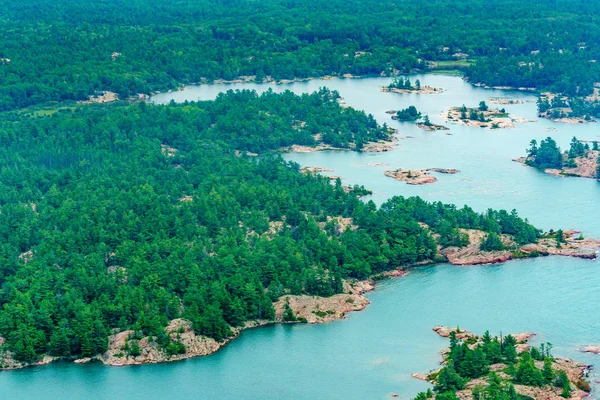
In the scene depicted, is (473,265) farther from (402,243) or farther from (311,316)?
(311,316)

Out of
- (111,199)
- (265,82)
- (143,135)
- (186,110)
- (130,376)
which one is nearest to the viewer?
(130,376)

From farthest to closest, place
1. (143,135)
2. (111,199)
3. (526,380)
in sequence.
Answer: (143,135) < (111,199) < (526,380)

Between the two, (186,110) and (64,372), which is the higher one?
(186,110)

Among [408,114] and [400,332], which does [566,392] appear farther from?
[408,114]

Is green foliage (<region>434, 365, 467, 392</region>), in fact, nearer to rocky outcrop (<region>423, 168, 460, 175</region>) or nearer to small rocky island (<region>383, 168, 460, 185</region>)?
small rocky island (<region>383, 168, 460, 185</region>)

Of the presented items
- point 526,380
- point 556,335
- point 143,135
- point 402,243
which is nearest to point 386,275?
point 402,243

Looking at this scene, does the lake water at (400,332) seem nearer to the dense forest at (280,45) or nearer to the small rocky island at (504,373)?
the small rocky island at (504,373)
